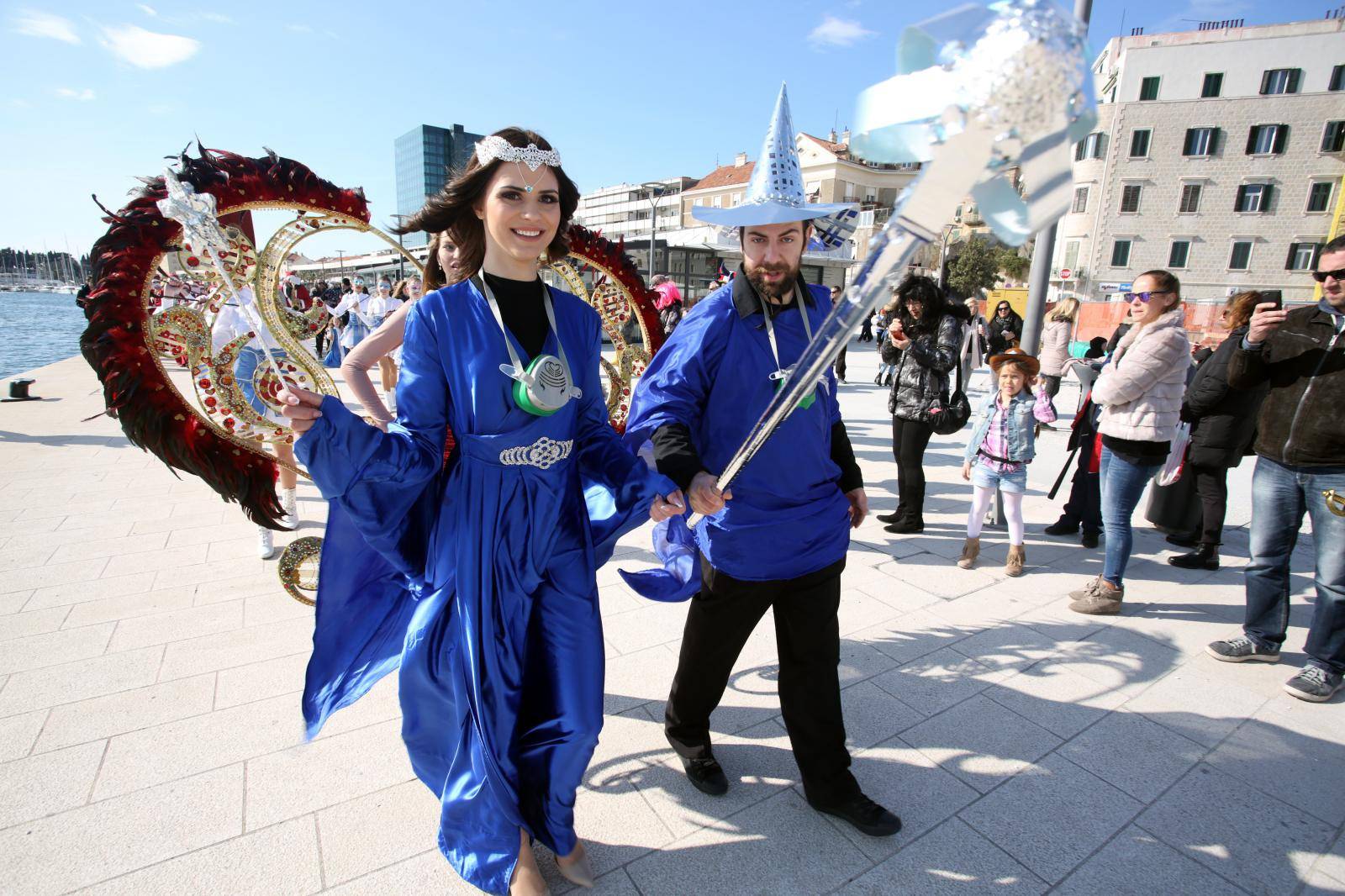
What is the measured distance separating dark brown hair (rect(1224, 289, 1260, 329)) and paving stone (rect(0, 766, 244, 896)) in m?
5.36

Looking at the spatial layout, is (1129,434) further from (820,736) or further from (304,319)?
(304,319)

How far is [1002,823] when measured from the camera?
206cm

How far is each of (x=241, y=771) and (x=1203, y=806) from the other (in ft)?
10.6

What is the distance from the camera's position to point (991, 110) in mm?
890

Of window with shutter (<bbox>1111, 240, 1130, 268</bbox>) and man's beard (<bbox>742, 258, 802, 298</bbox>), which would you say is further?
window with shutter (<bbox>1111, 240, 1130, 268</bbox>)

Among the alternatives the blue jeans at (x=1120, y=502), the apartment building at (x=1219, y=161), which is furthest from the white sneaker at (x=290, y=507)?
the apartment building at (x=1219, y=161)

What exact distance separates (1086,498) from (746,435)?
3781 mm

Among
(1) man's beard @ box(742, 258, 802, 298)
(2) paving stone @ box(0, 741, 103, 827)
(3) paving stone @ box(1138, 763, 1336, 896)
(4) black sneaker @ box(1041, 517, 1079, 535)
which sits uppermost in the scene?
(1) man's beard @ box(742, 258, 802, 298)

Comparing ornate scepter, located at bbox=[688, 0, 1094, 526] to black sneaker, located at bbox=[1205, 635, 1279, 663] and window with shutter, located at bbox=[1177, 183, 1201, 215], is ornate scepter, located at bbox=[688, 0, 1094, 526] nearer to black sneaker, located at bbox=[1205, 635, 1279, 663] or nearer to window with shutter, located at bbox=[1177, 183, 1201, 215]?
black sneaker, located at bbox=[1205, 635, 1279, 663]

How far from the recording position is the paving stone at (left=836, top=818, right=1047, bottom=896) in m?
1.82

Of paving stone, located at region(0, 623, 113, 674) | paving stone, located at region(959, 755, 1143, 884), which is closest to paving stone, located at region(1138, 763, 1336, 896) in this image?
paving stone, located at region(959, 755, 1143, 884)

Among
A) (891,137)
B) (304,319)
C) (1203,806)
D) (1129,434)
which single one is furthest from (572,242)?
(1203,806)

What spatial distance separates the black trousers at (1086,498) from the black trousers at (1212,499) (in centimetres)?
57

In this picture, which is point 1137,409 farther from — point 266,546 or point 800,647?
point 266,546
